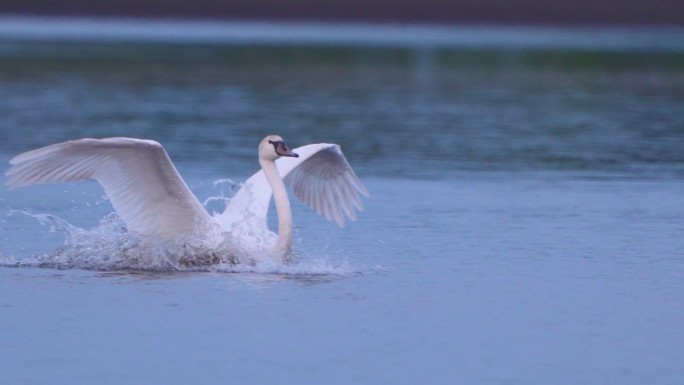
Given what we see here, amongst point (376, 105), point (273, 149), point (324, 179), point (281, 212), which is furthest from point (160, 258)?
point (376, 105)

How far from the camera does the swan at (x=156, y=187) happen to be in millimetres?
10742

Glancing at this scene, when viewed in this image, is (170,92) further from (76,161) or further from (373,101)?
(76,161)

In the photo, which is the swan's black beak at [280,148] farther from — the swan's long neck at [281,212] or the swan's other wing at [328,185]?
the swan's other wing at [328,185]

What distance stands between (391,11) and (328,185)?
54.7 meters

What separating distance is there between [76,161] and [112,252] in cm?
70

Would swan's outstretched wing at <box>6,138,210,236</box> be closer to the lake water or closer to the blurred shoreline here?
the lake water

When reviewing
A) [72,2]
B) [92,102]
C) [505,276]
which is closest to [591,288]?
[505,276]

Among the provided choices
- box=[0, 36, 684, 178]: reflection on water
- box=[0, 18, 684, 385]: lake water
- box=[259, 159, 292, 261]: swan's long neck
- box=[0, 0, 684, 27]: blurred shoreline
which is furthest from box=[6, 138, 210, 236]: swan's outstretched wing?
box=[0, 0, 684, 27]: blurred shoreline

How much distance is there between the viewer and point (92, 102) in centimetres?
2677

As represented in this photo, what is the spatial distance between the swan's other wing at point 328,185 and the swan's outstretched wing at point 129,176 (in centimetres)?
129

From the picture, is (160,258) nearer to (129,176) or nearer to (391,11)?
(129,176)

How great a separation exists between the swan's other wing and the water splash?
Answer: 1.09 meters

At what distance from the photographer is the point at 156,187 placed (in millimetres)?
10961

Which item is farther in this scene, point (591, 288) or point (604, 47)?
point (604, 47)
